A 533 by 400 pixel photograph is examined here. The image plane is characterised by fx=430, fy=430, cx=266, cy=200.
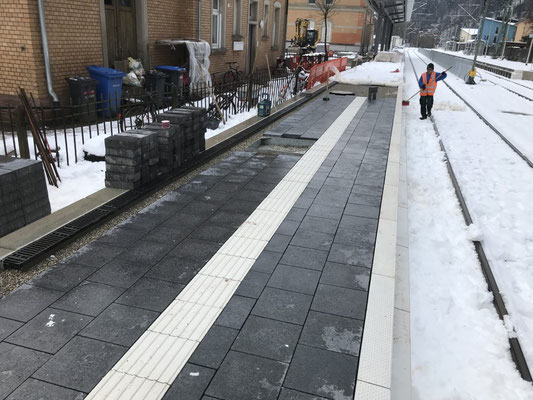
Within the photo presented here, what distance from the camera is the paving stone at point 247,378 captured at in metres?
2.80

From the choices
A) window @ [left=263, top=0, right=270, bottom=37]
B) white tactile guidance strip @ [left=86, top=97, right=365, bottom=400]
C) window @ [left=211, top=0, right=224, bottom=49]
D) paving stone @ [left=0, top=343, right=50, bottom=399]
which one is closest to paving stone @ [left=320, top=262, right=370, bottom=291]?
white tactile guidance strip @ [left=86, top=97, right=365, bottom=400]

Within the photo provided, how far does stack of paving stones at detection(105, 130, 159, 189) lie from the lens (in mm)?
5906

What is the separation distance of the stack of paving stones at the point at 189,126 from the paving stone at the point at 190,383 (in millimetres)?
4700

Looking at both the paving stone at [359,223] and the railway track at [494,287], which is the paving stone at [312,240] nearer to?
the paving stone at [359,223]

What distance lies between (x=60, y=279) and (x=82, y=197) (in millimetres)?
2431

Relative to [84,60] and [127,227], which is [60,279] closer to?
[127,227]

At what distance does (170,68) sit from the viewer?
43.9 feet

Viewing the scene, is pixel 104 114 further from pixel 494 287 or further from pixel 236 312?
pixel 494 287

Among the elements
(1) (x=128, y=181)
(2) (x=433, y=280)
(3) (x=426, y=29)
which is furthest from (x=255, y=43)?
(3) (x=426, y=29)

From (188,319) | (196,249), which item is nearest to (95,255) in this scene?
(196,249)

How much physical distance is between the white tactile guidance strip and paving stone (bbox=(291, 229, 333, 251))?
0.32 metres

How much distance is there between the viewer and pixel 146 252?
458cm

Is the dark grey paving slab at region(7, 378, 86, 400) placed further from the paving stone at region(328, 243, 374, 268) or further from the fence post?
the fence post

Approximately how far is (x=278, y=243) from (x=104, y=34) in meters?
9.10
